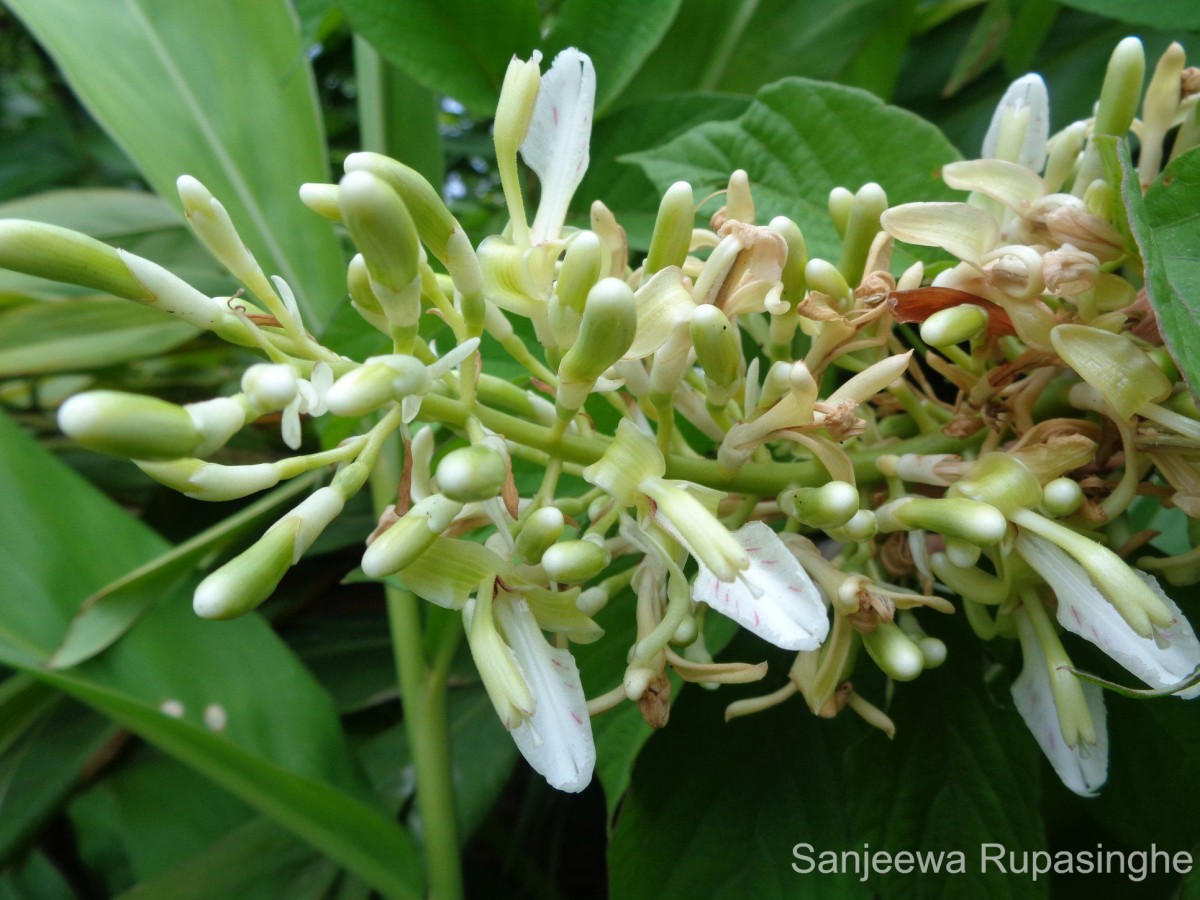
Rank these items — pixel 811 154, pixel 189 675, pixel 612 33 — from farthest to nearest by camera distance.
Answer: pixel 189 675 < pixel 612 33 < pixel 811 154

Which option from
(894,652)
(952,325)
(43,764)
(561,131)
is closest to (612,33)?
(561,131)

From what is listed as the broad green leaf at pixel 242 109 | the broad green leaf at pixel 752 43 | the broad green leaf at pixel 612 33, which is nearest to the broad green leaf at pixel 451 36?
the broad green leaf at pixel 612 33

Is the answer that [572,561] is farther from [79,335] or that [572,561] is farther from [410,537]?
[79,335]

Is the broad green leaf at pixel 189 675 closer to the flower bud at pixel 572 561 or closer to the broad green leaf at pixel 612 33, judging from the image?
the flower bud at pixel 572 561

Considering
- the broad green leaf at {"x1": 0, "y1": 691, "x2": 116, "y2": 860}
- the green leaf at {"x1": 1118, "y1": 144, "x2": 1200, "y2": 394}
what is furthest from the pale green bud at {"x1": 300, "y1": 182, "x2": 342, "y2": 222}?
the broad green leaf at {"x1": 0, "y1": 691, "x2": 116, "y2": 860}

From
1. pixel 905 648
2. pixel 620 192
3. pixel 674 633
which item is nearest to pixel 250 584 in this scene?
pixel 674 633

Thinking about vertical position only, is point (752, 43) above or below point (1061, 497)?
above
